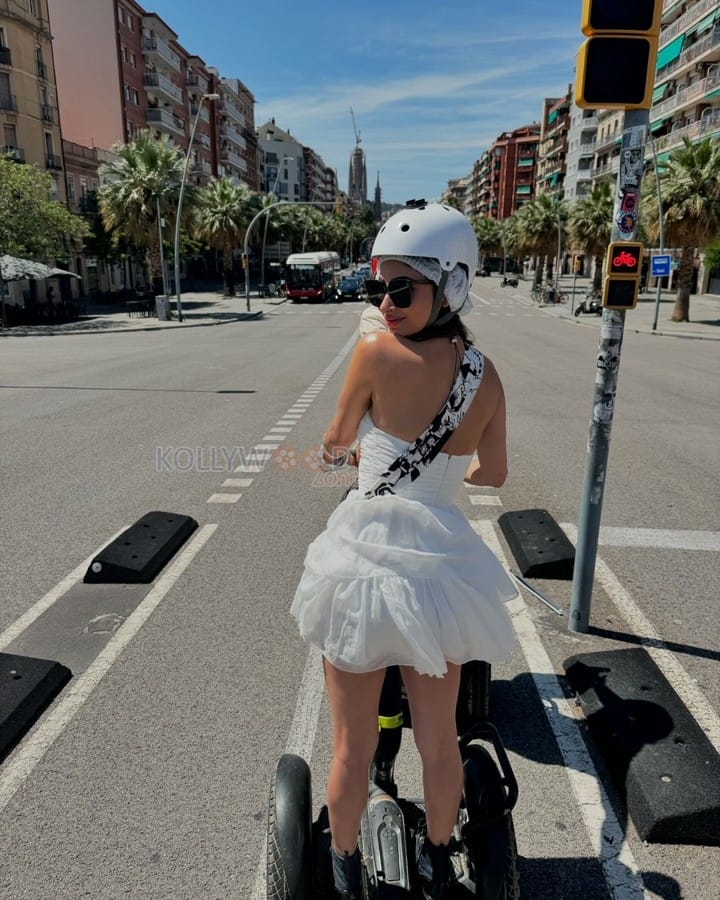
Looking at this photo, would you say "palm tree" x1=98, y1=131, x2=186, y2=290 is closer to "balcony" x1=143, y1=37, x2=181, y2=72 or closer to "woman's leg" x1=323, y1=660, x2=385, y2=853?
"balcony" x1=143, y1=37, x2=181, y2=72

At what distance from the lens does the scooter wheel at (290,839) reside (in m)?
2.00

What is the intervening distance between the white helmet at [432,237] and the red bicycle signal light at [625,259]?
6.55ft

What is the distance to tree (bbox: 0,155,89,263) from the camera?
2962 cm

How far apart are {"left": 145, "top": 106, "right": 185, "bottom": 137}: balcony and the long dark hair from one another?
219 feet

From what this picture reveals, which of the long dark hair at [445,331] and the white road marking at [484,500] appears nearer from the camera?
the long dark hair at [445,331]

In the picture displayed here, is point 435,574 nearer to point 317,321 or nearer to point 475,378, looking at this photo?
point 475,378

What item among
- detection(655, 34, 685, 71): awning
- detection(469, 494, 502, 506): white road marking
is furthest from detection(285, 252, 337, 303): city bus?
detection(469, 494, 502, 506): white road marking

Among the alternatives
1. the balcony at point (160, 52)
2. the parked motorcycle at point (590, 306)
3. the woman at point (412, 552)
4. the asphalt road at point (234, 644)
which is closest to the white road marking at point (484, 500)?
the asphalt road at point (234, 644)

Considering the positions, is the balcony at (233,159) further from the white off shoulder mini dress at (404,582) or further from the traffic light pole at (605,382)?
the white off shoulder mini dress at (404,582)

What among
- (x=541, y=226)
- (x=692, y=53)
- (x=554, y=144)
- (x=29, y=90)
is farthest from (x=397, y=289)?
(x=554, y=144)

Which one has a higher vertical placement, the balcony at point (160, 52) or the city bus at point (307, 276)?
the balcony at point (160, 52)

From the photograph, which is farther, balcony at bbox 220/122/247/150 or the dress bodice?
balcony at bbox 220/122/247/150

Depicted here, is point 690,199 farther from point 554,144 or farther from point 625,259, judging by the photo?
point 554,144

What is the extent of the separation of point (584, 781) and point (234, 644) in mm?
2024
